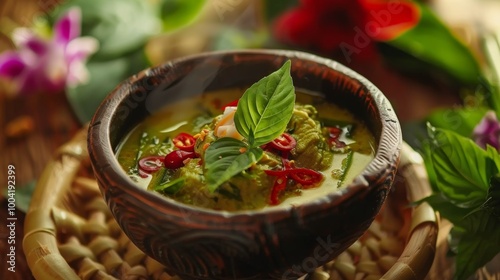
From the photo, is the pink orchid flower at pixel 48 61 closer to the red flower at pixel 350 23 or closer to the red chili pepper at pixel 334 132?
the red flower at pixel 350 23

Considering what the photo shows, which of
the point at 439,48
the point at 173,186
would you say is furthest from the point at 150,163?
the point at 439,48

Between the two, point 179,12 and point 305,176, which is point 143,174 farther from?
point 179,12

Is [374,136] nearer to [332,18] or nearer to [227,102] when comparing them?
[227,102]

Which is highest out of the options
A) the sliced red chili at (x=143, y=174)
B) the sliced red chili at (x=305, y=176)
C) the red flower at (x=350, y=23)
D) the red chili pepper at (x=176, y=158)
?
the red chili pepper at (x=176, y=158)

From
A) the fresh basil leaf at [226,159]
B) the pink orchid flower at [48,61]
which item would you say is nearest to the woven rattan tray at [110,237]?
the fresh basil leaf at [226,159]

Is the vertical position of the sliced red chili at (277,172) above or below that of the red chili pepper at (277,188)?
above

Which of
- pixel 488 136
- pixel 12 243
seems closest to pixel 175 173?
pixel 12 243
